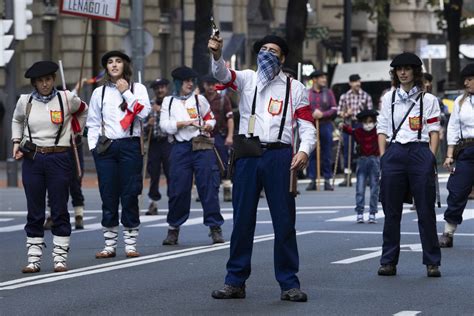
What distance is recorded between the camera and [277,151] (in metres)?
12.5

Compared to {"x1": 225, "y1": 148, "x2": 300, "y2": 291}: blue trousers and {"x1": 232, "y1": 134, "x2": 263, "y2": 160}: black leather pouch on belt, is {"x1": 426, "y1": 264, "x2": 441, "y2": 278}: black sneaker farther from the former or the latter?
{"x1": 232, "y1": 134, "x2": 263, "y2": 160}: black leather pouch on belt

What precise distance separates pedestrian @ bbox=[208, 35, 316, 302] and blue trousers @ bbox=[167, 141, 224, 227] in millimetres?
4977

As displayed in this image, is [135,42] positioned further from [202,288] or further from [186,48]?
[186,48]

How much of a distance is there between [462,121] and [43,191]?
4.37 meters

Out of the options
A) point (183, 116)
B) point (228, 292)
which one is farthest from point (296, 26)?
point (228, 292)

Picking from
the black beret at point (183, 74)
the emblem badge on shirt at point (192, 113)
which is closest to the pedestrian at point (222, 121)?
the black beret at point (183, 74)

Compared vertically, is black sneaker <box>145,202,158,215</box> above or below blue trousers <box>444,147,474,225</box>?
below

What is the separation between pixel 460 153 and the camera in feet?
54.7

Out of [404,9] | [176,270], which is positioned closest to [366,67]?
[176,270]

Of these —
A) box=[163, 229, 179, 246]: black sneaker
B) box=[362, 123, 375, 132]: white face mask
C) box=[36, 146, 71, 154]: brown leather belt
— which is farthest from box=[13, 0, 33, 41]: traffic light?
box=[36, 146, 71, 154]: brown leather belt

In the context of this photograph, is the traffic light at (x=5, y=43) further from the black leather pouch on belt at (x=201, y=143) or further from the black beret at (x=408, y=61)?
the black beret at (x=408, y=61)

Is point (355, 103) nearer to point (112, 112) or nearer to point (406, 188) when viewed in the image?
point (112, 112)

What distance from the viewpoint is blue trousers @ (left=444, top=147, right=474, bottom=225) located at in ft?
54.7

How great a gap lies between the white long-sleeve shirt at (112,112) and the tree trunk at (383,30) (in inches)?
1157
